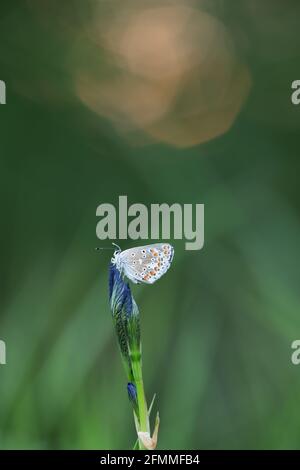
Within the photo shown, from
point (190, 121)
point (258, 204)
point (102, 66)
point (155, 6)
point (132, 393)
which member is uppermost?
point (155, 6)

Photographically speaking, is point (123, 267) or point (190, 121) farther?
point (190, 121)

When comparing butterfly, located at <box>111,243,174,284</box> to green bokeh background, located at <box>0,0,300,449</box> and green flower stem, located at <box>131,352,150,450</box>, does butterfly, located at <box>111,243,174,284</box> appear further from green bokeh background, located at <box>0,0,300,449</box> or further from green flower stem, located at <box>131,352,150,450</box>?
green flower stem, located at <box>131,352,150,450</box>

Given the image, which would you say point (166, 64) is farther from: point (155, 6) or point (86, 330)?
point (86, 330)
